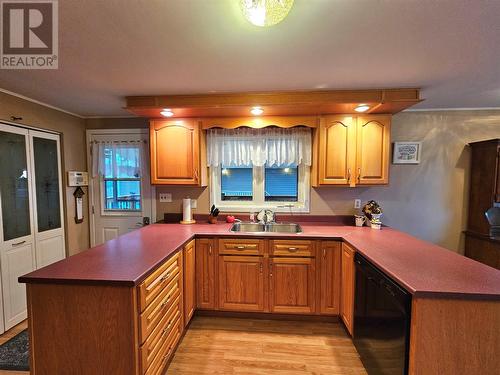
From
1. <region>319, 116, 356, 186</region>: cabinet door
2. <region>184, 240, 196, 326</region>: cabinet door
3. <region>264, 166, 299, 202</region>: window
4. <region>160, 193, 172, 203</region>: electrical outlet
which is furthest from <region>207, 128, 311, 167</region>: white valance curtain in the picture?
<region>184, 240, 196, 326</region>: cabinet door

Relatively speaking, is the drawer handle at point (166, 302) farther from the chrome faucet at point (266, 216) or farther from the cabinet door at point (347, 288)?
the cabinet door at point (347, 288)

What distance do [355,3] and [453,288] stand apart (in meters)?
1.49

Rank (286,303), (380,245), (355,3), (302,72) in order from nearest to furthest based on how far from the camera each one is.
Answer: (355,3) < (302,72) < (380,245) < (286,303)

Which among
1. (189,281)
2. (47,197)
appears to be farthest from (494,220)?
(47,197)

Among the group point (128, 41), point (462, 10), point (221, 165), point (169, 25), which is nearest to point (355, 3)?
point (462, 10)

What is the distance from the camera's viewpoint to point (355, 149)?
259cm

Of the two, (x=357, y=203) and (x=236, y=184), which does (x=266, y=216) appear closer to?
(x=236, y=184)

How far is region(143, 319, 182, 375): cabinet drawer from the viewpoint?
152 centimetres

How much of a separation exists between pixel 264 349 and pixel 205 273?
851 mm

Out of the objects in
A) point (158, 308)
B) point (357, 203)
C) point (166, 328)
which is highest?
point (357, 203)

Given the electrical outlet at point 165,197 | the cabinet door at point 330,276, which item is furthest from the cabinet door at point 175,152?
the cabinet door at point 330,276

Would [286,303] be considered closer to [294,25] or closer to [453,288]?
[453,288]

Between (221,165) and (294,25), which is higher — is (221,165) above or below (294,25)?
below

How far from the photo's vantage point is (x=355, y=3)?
44.3 inches
